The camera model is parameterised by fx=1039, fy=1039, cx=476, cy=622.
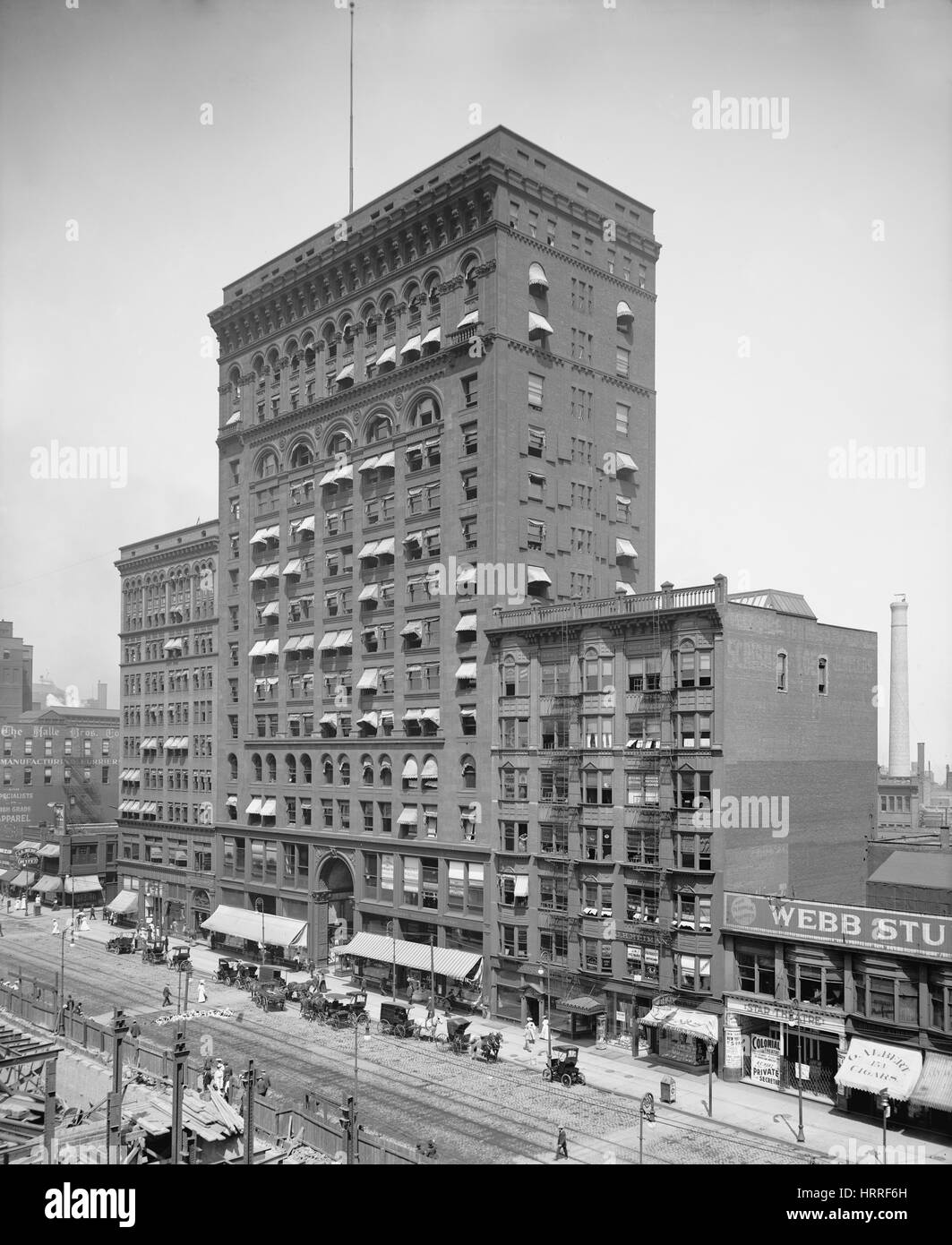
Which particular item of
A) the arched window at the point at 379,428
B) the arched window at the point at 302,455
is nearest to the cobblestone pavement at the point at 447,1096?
the arched window at the point at 379,428

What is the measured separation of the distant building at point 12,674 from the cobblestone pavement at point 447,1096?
69.0m

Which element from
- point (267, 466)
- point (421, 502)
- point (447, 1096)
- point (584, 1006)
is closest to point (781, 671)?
point (584, 1006)

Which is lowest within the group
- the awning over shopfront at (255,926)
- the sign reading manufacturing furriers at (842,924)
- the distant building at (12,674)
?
the awning over shopfront at (255,926)

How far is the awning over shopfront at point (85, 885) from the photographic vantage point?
102 meters

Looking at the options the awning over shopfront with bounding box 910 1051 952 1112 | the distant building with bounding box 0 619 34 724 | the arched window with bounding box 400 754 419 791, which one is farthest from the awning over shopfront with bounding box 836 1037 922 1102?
the distant building with bounding box 0 619 34 724

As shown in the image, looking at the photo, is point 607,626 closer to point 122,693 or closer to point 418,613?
point 418,613

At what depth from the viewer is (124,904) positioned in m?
92.0

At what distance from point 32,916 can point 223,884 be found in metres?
27.3

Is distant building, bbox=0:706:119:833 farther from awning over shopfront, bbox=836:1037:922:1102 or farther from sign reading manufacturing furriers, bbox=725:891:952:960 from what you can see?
awning over shopfront, bbox=836:1037:922:1102

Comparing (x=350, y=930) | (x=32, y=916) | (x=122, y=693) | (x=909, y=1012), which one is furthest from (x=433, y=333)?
(x=32, y=916)

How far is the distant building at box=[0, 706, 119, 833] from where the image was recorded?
115m

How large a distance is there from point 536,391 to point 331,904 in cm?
3772

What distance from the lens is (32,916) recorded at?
97.6m

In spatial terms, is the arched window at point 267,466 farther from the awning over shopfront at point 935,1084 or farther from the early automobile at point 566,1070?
the awning over shopfront at point 935,1084
